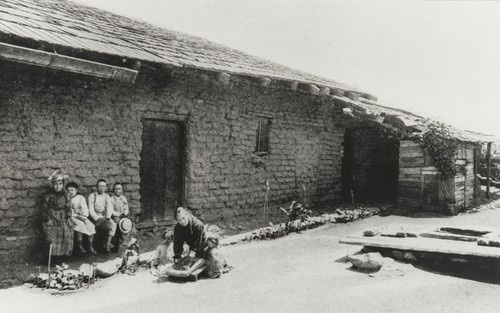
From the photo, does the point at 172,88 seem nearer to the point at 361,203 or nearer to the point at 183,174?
the point at 183,174

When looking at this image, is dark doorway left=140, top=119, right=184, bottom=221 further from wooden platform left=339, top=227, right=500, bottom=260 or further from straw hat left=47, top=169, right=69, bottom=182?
wooden platform left=339, top=227, right=500, bottom=260

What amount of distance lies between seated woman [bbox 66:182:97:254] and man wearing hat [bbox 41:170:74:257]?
0.10 meters

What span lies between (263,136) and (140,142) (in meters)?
3.34

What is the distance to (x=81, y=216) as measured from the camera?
6.16 m

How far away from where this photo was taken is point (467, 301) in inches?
183

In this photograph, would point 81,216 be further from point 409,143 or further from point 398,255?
point 409,143

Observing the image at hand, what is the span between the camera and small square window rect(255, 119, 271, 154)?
9.71 m

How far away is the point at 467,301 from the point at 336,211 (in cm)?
560

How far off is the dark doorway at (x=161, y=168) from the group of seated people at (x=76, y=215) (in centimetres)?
106

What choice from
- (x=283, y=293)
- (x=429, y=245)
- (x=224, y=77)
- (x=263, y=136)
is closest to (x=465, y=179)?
(x=263, y=136)

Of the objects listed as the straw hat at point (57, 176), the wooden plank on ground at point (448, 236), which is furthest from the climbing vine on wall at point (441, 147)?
the straw hat at point (57, 176)

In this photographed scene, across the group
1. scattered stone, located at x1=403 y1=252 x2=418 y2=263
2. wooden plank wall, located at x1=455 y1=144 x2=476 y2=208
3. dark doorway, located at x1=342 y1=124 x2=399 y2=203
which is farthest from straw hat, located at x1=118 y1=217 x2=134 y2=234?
wooden plank wall, located at x1=455 y1=144 x2=476 y2=208

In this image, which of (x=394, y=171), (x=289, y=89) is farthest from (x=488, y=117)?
(x=289, y=89)

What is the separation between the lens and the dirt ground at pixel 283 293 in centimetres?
444
